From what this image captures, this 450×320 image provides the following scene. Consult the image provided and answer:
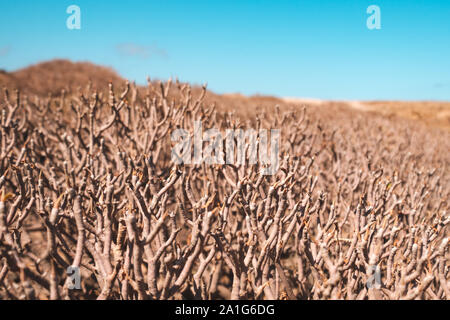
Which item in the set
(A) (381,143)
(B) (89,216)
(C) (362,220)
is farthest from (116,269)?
(A) (381,143)

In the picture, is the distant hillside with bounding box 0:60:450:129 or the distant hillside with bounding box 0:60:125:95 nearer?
the distant hillside with bounding box 0:60:125:95

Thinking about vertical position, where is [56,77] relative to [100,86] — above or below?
above

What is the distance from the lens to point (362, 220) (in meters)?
2.88

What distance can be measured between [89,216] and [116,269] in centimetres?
108

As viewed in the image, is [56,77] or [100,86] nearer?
[100,86]

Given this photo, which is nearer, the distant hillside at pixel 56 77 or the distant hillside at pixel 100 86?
the distant hillside at pixel 56 77

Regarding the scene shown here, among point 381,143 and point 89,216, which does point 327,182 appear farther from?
point 89,216
